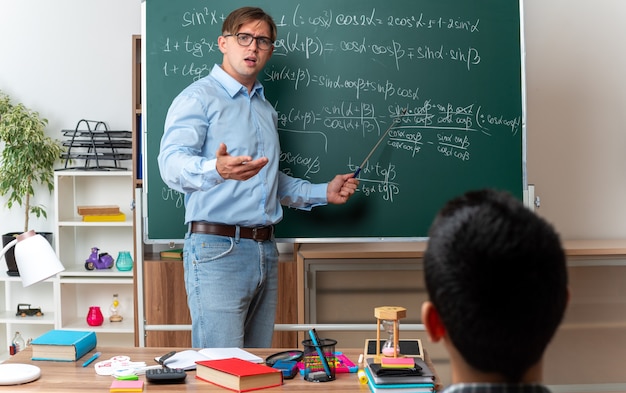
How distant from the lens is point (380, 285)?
3.93 m

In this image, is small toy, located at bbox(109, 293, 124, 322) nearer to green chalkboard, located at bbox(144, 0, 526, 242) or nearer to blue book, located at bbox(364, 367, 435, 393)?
green chalkboard, located at bbox(144, 0, 526, 242)

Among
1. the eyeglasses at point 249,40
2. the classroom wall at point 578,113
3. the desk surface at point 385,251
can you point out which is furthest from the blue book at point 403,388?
the classroom wall at point 578,113

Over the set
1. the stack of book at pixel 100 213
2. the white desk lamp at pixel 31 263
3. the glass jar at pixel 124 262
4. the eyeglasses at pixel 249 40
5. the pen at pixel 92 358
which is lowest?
the pen at pixel 92 358

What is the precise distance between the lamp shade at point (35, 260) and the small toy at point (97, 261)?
251cm

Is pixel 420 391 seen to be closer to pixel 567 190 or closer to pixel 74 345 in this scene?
pixel 74 345

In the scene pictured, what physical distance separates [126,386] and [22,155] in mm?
2775

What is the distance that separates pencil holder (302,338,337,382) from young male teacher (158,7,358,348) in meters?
0.70

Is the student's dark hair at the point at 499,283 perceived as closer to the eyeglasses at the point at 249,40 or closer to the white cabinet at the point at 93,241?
the eyeglasses at the point at 249,40

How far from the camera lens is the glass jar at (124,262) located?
435 cm

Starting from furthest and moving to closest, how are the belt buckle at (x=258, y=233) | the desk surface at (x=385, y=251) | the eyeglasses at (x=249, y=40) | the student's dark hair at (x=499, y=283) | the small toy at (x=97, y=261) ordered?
the small toy at (x=97, y=261) < the desk surface at (x=385, y=251) < the eyeglasses at (x=249, y=40) < the belt buckle at (x=258, y=233) < the student's dark hair at (x=499, y=283)

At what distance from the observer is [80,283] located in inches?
177

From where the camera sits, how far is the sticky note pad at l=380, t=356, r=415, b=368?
1895 millimetres

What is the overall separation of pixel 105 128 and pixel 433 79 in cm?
215

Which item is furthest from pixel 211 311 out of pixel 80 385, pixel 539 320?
pixel 539 320
